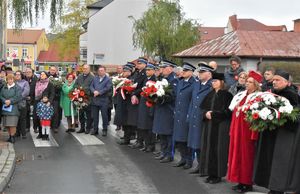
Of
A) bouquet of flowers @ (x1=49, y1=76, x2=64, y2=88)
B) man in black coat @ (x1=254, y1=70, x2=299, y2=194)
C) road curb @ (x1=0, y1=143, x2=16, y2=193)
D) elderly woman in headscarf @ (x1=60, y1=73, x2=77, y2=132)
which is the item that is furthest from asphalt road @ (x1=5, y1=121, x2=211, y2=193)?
bouquet of flowers @ (x1=49, y1=76, x2=64, y2=88)

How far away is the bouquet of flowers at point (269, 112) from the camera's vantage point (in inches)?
286

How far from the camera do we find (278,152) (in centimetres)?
747

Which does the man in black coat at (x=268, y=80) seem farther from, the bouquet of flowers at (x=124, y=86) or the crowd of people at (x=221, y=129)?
the bouquet of flowers at (x=124, y=86)

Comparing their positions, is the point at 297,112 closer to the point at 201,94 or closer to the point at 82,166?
the point at 201,94

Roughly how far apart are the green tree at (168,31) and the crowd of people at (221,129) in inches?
1197

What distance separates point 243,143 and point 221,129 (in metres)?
0.68

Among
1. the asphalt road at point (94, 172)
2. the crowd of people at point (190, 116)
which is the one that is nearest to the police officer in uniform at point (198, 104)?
the crowd of people at point (190, 116)

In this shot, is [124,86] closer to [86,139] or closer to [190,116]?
[86,139]

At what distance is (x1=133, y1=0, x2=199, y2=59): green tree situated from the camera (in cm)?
4241

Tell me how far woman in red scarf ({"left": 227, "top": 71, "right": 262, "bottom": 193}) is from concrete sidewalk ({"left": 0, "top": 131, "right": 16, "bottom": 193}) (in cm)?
359

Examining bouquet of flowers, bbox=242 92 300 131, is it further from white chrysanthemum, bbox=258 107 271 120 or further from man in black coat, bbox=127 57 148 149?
man in black coat, bbox=127 57 148 149

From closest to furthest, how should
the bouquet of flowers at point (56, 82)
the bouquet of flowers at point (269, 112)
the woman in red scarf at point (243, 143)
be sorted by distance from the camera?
the bouquet of flowers at point (269, 112) < the woman in red scarf at point (243, 143) < the bouquet of flowers at point (56, 82)

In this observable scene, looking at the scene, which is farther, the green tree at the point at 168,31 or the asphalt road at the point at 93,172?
the green tree at the point at 168,31

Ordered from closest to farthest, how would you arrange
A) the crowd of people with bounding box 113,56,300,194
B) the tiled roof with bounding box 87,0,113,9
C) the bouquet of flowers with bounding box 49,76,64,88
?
the crowd of people with bounding box 113,56,300,194
the bouquet of flowers with bounding box 49,76,64,88
the tiled roof with bounding box 87,0,113,9
